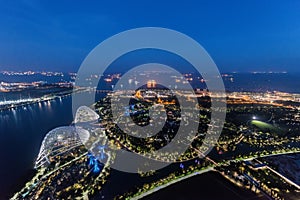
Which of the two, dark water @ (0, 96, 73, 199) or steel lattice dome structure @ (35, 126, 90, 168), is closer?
dark water @ (0, 96, 73, 199)

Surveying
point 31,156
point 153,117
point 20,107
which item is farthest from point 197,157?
point 20,107

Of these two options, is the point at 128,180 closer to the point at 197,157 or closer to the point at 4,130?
the point at 197,157

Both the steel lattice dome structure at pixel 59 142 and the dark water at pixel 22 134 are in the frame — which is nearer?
the dark water at pixel 22 134

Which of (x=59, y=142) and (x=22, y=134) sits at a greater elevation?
(x=59, y=142)
